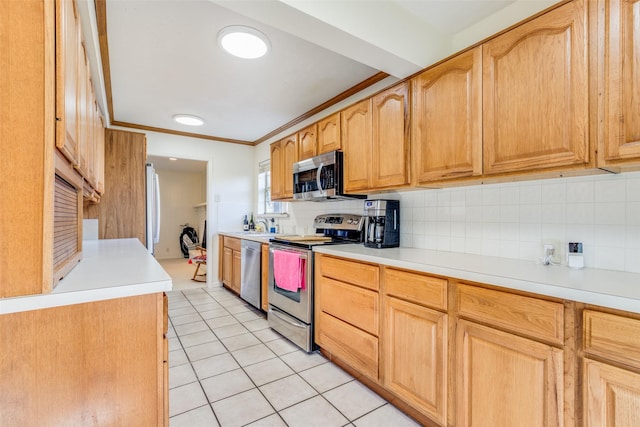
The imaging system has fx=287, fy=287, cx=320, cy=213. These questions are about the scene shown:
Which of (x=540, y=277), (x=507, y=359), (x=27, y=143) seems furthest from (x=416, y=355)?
(x=27, y=143)

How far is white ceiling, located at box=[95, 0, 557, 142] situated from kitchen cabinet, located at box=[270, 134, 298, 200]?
1.60 feet

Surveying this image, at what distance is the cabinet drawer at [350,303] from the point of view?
1.86 metres

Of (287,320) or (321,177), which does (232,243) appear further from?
(321,177)

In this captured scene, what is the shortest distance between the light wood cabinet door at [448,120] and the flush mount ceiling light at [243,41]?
3.68ft

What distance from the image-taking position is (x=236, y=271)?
12.9ft

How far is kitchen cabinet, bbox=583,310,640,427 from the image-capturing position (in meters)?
0.93

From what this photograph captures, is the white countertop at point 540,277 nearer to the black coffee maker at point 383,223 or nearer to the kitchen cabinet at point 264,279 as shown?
the black coffee maker at point 383,223

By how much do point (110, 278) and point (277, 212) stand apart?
10.7 feet

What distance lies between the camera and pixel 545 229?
5.31 ft

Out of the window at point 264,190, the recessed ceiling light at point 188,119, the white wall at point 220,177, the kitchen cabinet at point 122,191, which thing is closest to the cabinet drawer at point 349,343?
the kitchen cabinet at point 122,191

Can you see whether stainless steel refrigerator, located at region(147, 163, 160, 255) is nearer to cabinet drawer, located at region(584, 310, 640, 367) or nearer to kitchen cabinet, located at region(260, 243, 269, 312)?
kitchen cabinet, located at region(260, 243, 269, 312)

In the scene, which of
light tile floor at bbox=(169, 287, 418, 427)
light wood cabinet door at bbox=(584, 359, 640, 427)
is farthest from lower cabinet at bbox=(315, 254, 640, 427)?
light tile floor at bbox=(169, 287, 418, 427)

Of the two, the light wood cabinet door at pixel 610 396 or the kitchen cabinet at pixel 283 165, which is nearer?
the light wood cabinet door at pixel 610 396

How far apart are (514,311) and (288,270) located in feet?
5.66
